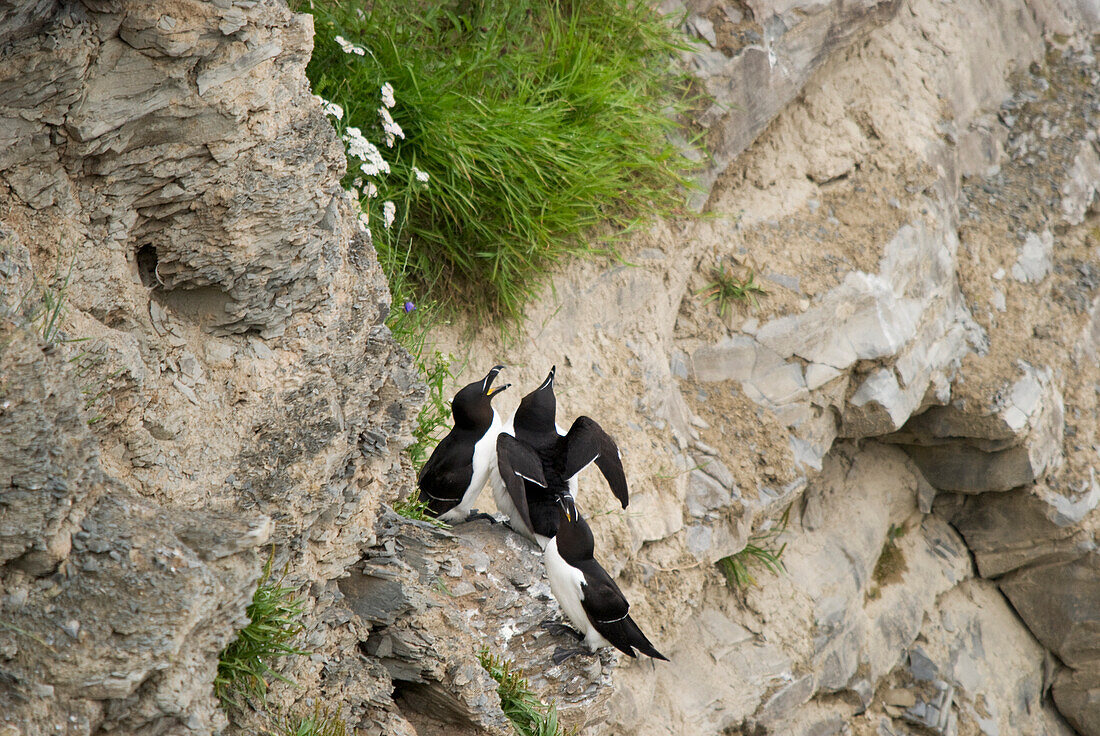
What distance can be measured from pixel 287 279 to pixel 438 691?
147cm

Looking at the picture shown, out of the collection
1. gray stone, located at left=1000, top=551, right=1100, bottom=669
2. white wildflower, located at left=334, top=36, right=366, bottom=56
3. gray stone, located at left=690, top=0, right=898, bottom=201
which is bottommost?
gray stone, located at left=1000, top=551, right=1100, bottom=669

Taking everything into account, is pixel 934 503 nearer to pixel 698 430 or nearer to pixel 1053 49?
pixel 698 430

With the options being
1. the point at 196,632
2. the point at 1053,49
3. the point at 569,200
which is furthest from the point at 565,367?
the point at 1053,49

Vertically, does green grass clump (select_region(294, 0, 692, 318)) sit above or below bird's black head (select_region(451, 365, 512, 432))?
above

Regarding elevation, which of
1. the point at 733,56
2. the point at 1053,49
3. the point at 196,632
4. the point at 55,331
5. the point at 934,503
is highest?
the point at 1053,49

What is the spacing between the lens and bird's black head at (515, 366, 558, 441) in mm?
3959

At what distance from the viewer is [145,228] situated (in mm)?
2527

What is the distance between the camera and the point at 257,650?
2.48 meters

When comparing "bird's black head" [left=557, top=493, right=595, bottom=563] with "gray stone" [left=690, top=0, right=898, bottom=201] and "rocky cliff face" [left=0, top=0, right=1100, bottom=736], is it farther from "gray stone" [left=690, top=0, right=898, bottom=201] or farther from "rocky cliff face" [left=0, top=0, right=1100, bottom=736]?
"gray stone" [left=690, top=0, right=898, bottom=201]

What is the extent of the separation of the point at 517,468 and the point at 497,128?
186cm

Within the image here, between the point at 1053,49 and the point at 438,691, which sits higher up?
the point at 1053,49

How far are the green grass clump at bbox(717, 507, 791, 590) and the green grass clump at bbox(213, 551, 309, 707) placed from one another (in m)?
3.69

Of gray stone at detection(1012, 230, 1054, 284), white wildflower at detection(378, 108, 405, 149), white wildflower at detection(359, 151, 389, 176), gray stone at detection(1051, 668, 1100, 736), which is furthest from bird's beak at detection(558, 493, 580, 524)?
gray stone at detection(1051, 668, 1100, 736)

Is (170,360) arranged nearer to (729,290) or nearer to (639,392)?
(639,392)
